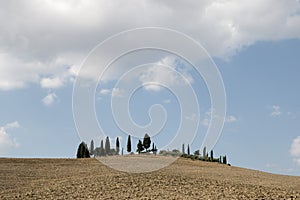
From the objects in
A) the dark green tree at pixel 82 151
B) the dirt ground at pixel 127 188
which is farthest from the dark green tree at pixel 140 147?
the dirt ground at pixel 127 188

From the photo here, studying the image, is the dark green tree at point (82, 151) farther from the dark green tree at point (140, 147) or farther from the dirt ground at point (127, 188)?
the dirt ground at point (127, 188)

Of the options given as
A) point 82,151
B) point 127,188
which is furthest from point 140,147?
point 127,188

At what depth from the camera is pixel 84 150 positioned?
131 feet

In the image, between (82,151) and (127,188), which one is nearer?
(127,188)

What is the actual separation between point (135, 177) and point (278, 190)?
5.75 metres

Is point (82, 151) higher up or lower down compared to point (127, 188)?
higher up

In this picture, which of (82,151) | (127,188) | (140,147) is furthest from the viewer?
(140,147)

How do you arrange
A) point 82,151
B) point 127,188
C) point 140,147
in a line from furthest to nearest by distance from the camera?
point 140,147, point 82,151, point 127,188

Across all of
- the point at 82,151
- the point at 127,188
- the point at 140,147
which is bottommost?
the point at 127,188

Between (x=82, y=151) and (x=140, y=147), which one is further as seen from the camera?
(x=140, y=147)

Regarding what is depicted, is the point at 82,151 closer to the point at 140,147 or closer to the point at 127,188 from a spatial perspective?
the point at 140,147

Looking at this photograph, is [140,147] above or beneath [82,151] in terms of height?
above

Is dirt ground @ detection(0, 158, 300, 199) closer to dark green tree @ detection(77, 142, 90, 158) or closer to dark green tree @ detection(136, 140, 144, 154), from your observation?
dark green tree @ detection(77, 142, 90, 158)

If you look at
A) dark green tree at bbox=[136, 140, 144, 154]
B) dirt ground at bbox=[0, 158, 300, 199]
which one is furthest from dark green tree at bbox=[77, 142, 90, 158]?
dirt ground at bbox=[0, 158, 300, 199]
